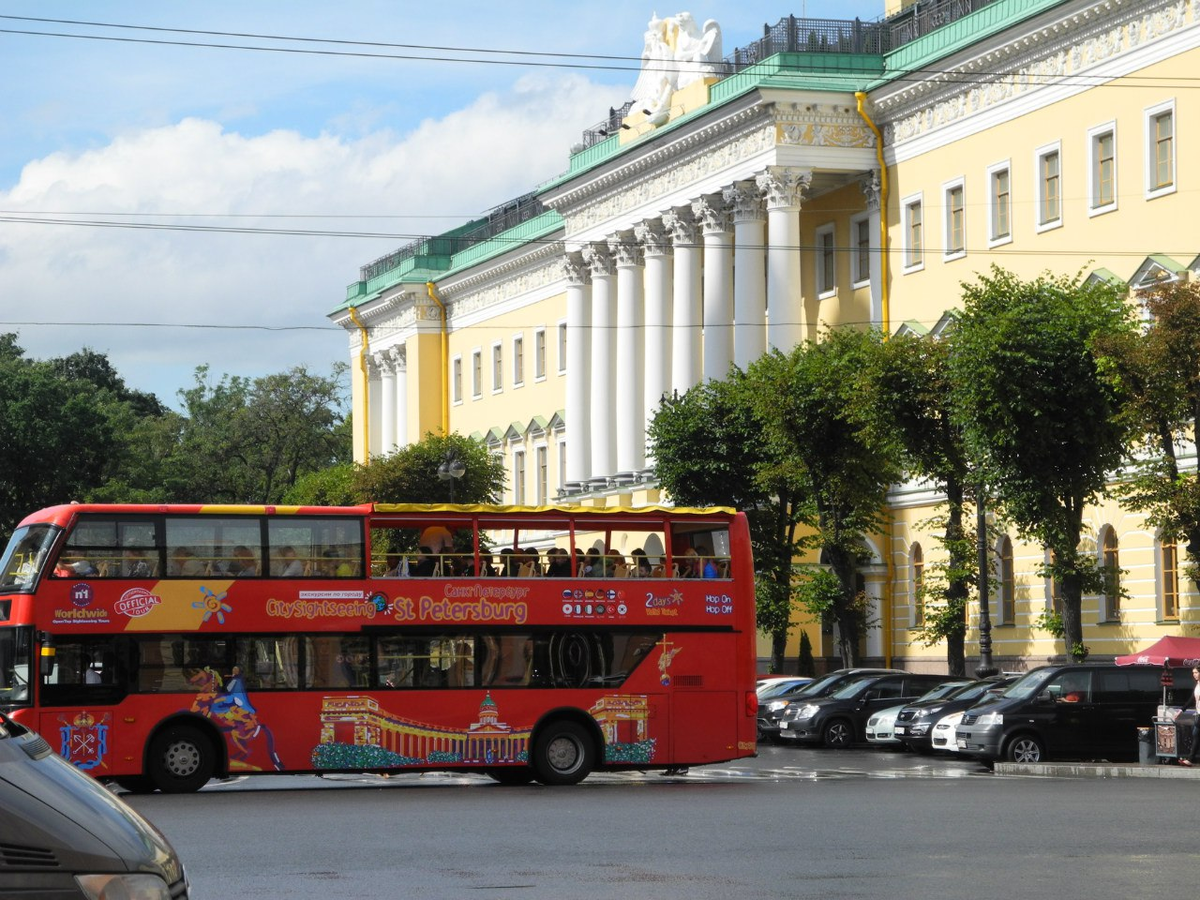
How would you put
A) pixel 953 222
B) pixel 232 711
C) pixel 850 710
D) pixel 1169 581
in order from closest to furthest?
pixel 232 711
pixel 850 710
pixel 1169 581
pixel 953 222

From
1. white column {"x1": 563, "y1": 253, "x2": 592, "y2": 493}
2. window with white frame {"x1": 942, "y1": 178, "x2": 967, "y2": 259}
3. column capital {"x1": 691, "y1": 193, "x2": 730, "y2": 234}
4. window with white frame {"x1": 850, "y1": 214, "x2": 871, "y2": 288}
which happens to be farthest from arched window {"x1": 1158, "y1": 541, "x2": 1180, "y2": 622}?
white column {"x1": 563, "y1": 253, "x2": 592, "y2": 493}

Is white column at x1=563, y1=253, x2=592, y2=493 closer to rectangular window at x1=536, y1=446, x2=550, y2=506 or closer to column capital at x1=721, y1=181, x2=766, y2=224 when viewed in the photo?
rectangular window at x1=536, y1=446, x2=550, y2=506

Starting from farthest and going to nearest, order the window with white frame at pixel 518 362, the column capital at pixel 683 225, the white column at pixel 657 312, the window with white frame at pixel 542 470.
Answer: the window with white frame at pixel 518 362 < the window with white frame at pixel 542 470 < the white column at pixel 657 312 < the column capital at pixel 683 225

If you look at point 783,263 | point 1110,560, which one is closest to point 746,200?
point 783,263

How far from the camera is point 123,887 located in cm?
562

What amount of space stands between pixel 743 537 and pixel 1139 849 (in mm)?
12102

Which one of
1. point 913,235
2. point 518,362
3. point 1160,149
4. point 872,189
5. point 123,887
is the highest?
point 872,189

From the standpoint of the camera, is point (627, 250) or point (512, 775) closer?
point (512, 775)

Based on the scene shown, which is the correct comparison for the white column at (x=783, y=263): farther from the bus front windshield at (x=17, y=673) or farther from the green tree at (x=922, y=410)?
the bus front windshield at (x=17, y=673)

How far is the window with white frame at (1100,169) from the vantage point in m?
49.2

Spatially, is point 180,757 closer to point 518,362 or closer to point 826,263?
point 826,263

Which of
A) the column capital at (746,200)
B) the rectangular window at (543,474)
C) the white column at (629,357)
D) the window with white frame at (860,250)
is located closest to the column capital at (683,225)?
the column capital at (746,200)

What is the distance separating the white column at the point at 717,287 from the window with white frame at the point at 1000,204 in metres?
10.9

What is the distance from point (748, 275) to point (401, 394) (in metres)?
37.6
